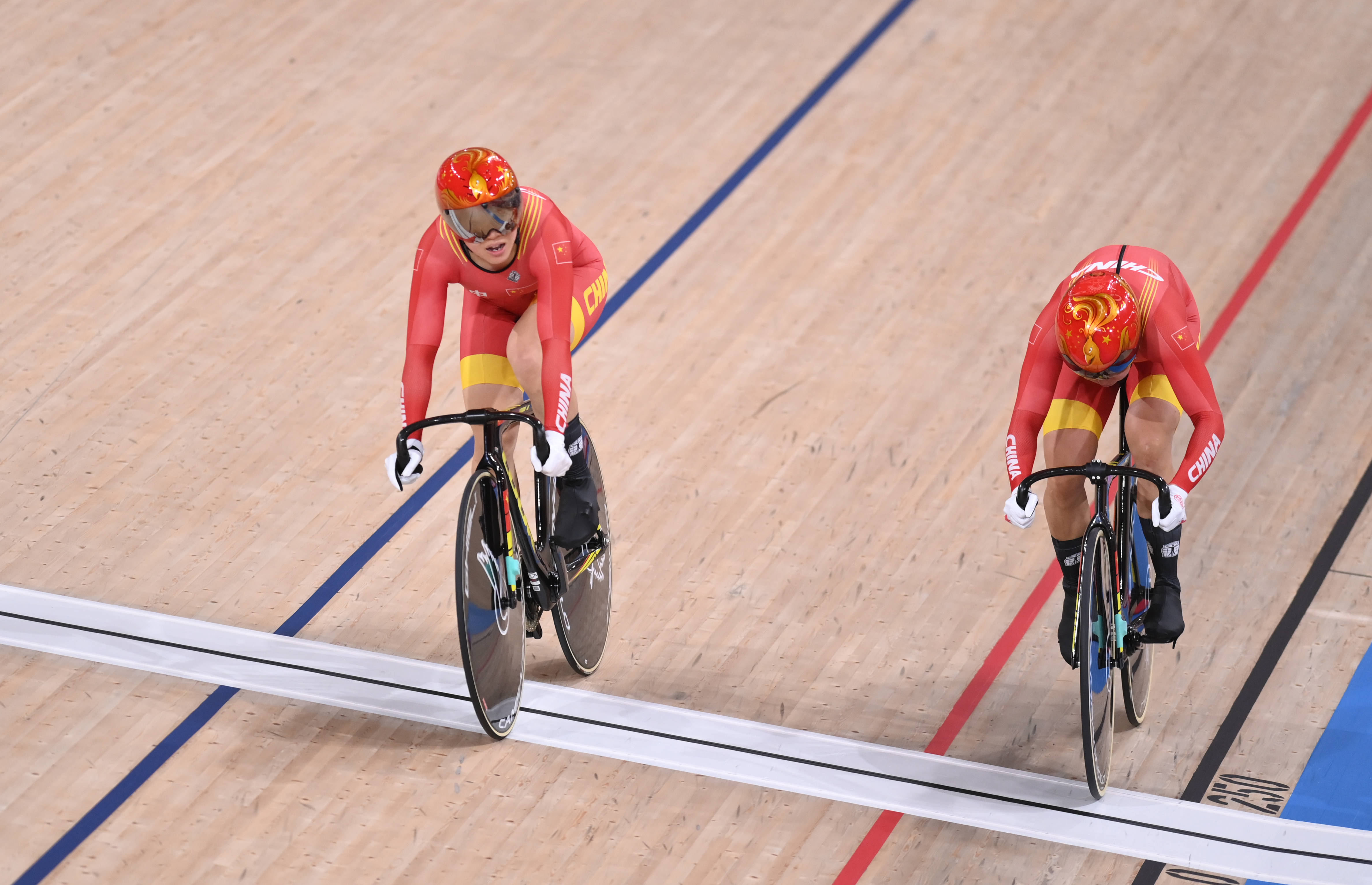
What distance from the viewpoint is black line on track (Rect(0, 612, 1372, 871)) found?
12.2 ft

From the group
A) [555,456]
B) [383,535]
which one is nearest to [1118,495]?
[555,456]

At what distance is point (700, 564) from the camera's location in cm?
464

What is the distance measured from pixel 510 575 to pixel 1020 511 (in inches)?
48.6

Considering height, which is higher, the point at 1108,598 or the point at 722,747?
the point at 1108,598

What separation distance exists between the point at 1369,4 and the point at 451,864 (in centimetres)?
646

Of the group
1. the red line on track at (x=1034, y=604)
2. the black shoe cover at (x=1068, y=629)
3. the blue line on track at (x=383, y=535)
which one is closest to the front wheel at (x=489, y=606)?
the blue line on track at (x=383, y=535)

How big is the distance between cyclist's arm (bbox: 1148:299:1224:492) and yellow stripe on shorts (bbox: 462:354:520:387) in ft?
5.10

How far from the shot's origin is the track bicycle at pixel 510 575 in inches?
143

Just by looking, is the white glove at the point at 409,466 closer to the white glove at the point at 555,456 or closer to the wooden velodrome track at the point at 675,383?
the white glove at the point at 555,456

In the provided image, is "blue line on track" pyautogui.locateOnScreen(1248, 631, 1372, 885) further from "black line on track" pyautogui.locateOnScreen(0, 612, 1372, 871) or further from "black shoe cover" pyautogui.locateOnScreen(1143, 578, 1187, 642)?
"black shoe cover" pyautogui.locateOnScreen(1143, 578, 1187, 642)

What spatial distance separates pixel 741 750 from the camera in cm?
401

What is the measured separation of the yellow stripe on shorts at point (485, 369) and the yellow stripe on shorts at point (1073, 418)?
132cm

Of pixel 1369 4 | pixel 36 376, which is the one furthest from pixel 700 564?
pixel 1369 4

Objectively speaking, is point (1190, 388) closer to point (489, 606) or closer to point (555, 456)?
point (555, 456)
